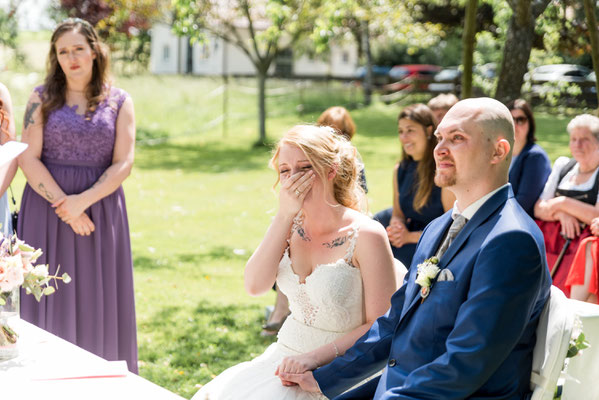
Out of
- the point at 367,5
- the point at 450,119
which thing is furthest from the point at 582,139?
the point at 367,5

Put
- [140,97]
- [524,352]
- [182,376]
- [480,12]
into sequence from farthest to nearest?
1. [140,97]
2. [480,12]
3. [182,376]
4. [524,352]

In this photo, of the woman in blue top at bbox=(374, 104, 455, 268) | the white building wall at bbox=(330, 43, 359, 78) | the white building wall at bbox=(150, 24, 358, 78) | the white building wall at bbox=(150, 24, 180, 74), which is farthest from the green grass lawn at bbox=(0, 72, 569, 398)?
the white building wall at bbox=(330, 43, 359, 78)

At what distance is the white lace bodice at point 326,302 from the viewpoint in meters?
3.37

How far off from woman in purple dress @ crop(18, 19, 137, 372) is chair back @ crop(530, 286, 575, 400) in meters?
3.25

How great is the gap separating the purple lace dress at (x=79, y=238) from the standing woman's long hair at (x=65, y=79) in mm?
57

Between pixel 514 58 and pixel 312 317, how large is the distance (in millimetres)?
4547

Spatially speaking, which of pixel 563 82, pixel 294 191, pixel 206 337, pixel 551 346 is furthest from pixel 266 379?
pixel 563 82

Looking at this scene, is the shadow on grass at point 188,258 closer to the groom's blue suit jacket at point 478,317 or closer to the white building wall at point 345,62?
the groom's blue suit jacket at point 478,317

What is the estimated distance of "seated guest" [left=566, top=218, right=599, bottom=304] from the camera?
5398mm

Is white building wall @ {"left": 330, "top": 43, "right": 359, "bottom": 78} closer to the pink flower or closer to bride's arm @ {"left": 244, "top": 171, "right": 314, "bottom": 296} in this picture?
bride's arm @ {"left": 244, "top": 171, "right": 314, "bottom": 296}

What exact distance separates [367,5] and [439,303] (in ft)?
47.4

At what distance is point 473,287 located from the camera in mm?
2512

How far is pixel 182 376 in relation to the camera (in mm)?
5641

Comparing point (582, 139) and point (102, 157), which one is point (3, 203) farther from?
point (582, 139)
